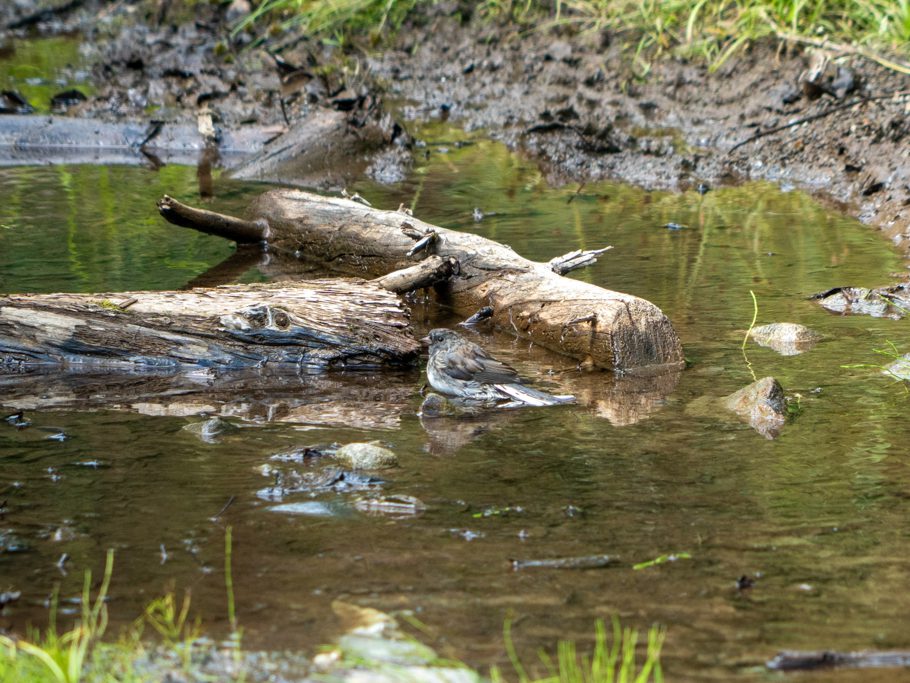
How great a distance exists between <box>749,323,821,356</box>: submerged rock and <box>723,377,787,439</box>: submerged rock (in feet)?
3.35

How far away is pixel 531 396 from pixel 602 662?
8.10ft

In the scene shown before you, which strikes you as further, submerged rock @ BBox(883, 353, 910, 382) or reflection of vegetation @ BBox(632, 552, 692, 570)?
submerged rock @ BBox(883, 353, 910, 382)

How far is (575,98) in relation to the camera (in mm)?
12297

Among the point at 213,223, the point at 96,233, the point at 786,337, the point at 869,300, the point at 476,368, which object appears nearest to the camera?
the point at 476,368

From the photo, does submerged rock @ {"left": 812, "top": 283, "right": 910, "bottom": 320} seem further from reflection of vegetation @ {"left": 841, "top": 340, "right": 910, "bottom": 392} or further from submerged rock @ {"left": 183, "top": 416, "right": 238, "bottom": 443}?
submerged rock @ {"left": 183, "top": 416, "right": 238, "bottom": 443}

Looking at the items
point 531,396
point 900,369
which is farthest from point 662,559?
point 900,369

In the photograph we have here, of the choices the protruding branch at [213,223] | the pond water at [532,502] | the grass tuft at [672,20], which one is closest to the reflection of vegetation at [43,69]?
the grass tuft at [672,20]

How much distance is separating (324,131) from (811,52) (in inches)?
191

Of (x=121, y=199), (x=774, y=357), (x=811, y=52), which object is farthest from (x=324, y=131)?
(x=774, y=357)

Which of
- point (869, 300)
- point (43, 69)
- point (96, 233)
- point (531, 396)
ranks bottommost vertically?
point (96, 233)

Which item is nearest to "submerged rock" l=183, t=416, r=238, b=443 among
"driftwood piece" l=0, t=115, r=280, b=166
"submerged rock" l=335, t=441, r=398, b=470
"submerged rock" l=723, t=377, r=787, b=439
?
"submerged rock" l=335, t=441, r=398, b=470

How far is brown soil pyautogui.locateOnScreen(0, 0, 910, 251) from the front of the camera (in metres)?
10.0

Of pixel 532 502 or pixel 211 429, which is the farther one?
pixel 211 429

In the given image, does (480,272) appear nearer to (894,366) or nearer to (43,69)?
(894,366)
